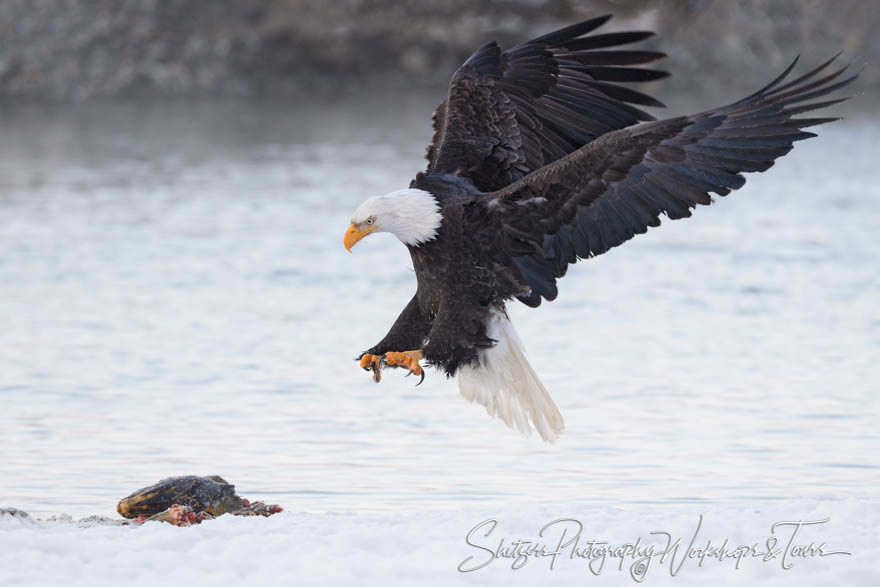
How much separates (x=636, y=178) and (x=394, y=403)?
2.45 meters

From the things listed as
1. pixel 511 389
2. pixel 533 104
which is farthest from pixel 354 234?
pixel 533 104

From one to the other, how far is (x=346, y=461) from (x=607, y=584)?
210 cm

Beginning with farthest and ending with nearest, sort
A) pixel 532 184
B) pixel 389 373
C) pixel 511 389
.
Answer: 1. pixel 389 373
2. pixel 511 389
3. pixel 532 184

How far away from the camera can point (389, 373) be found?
7406 millimetres

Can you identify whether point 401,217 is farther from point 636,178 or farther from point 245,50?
point 245,50

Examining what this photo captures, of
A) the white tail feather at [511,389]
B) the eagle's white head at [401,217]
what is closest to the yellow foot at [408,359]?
A: the white tail feather at [511,389]

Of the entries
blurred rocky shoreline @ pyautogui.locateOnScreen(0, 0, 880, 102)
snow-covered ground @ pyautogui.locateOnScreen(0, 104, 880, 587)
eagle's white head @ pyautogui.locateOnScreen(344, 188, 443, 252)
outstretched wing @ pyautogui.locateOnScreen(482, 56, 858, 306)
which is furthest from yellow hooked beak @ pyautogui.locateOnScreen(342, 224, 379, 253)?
blurred rocky shoreline @ pyautogui.locateOnScreen(0, 0, 880, 102)

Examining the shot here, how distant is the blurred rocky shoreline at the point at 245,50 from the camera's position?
82.1 feet

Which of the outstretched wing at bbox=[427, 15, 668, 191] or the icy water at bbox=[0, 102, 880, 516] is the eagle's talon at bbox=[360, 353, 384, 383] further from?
the outstretched wing at bbox=[427, 15, 668, 191]

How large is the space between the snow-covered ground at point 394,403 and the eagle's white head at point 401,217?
0.98 m

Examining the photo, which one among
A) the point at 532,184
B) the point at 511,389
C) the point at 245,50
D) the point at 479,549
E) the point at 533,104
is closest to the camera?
the point at 479,549

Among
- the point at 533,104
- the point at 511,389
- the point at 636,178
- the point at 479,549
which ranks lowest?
the point at 479,549

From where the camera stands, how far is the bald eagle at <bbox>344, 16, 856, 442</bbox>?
15.5ft

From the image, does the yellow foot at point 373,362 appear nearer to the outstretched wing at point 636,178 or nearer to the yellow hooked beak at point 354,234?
the yellow hooked beak at point 354,234
